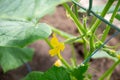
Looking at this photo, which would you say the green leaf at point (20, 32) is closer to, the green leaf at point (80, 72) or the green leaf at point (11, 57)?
the green leaf at point (80, 72)

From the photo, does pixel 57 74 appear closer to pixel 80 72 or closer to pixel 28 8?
pixel 80 72

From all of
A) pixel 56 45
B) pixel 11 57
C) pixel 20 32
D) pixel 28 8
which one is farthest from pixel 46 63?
pixel 28 8

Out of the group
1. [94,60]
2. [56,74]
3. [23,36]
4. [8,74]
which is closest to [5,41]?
[23,36]

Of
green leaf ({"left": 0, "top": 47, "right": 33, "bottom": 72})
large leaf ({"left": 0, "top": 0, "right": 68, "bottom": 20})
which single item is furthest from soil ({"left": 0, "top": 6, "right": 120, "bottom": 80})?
large leaf ({"left": 0, "top": 0, "right": 68, "bottom": 20})

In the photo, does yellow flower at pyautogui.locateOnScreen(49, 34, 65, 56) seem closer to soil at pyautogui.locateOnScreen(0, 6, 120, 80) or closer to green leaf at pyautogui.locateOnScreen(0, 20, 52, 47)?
green leaf at pyautogui.locateOnScreen(0, 20, 52, 47)

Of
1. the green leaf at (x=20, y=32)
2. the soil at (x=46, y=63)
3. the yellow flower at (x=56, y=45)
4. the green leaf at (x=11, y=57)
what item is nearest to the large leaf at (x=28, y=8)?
the green leaf at (x=20, y=32)

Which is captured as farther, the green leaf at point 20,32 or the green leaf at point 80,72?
the green leaf at point 80,72
